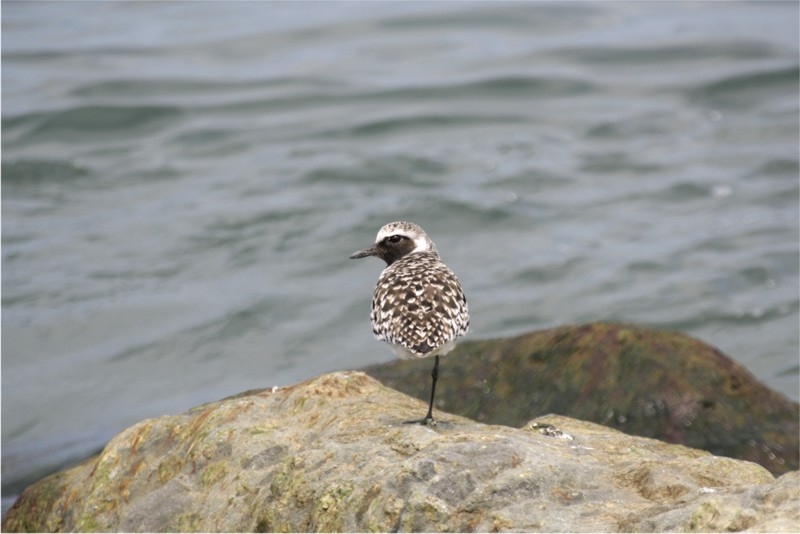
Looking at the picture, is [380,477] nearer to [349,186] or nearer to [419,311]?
[419,311]

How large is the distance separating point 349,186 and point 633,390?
1235cm

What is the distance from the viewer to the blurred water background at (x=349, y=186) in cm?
1664

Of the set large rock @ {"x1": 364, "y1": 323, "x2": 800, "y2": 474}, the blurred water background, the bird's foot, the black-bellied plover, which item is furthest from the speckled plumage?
the blurred water background

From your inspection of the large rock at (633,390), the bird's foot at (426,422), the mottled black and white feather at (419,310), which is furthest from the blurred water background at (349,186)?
the bird's foot at (426,422)

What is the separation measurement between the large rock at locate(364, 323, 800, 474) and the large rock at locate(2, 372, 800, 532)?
179cm

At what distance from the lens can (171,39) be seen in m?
29.7

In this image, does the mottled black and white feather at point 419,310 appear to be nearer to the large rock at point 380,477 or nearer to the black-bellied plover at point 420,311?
the black-bellied plover at point 420,311

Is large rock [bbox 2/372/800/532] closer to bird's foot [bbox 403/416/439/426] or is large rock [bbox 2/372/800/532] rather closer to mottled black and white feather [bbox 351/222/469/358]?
bird's foot [bbox 403/416/439/426]

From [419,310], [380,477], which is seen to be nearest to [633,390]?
[419,310]

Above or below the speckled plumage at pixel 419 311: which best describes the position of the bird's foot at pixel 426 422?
below

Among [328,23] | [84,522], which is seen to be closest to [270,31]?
[328,23]

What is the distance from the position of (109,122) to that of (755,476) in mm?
19922

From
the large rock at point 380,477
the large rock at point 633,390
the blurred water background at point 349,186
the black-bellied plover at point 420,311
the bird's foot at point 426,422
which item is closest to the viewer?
the large rock at point 380,477

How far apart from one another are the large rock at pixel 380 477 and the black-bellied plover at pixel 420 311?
0.42m
